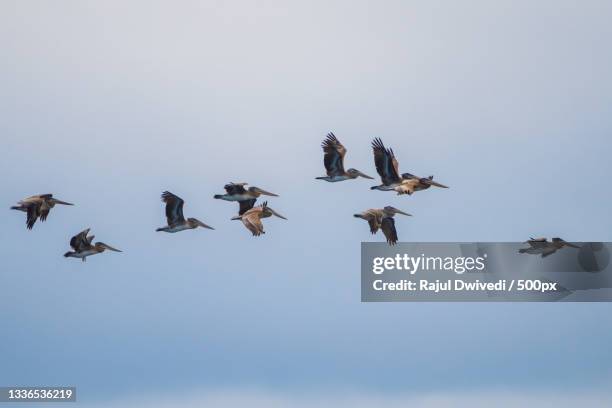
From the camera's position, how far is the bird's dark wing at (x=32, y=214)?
7112cm

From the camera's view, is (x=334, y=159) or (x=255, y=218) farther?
(x=334, y=159)

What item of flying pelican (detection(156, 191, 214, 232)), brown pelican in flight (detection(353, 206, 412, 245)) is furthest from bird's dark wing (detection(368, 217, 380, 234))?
flying pelican (detection(156, 191, 214, 232))

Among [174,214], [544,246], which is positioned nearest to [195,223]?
[174,214]

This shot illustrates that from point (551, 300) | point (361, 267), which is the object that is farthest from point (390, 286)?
point (551, 300)

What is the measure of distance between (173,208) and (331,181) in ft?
18.4

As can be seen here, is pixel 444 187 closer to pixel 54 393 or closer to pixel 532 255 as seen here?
pixel 532 255

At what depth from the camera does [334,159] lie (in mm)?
73062

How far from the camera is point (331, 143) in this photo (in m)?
72.8

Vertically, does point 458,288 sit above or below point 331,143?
below

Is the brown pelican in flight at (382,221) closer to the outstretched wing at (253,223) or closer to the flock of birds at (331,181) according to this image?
the flock of birds at (331,181)

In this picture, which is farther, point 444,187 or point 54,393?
point 444,187

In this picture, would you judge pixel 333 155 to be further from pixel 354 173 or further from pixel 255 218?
pixel 255 218

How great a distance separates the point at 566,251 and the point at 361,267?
8.24m

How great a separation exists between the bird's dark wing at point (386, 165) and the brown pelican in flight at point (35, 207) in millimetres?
11429
